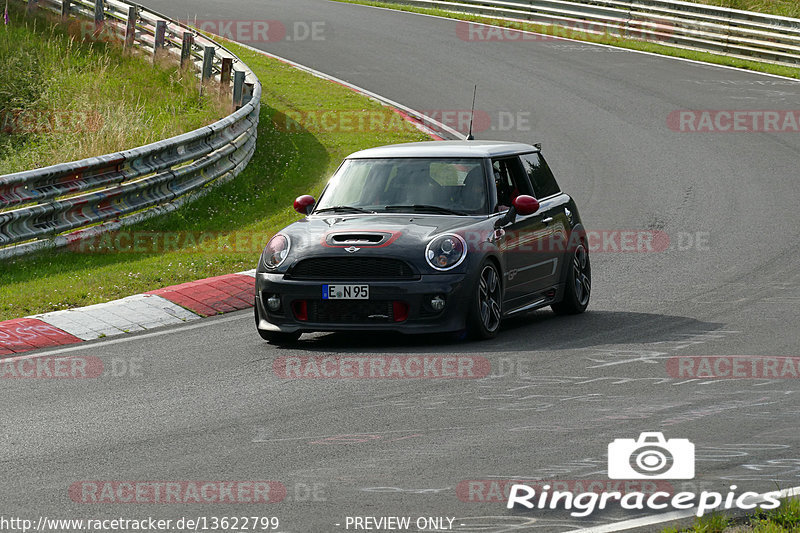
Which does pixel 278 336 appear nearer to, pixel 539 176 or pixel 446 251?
pixel 446 251

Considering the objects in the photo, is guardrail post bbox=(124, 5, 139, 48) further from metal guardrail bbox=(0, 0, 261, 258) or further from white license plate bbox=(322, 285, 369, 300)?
white license plate bbox=(322, 285, 369, 300)

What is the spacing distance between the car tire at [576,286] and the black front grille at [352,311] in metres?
2.51

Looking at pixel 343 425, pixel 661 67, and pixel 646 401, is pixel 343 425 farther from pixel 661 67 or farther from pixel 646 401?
pixel 661 67

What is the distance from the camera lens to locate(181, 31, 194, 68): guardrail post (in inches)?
918

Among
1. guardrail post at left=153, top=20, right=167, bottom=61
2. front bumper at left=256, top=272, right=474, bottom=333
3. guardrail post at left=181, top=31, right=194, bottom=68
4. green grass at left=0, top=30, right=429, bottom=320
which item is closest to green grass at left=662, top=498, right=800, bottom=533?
front bumper at left=256, top=272, right=474, bottom=333

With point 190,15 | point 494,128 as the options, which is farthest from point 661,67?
point 190,15

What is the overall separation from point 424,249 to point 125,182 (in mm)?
6486

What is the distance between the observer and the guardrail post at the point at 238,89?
20031mm

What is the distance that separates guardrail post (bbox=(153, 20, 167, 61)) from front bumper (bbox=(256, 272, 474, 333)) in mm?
15327

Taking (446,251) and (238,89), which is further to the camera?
(238,89)

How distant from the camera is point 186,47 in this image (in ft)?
76.7

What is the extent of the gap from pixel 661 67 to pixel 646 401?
23.2 meters

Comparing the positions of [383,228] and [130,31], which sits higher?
[383,228]

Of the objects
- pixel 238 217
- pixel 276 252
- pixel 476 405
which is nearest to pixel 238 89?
pixel 238 217
